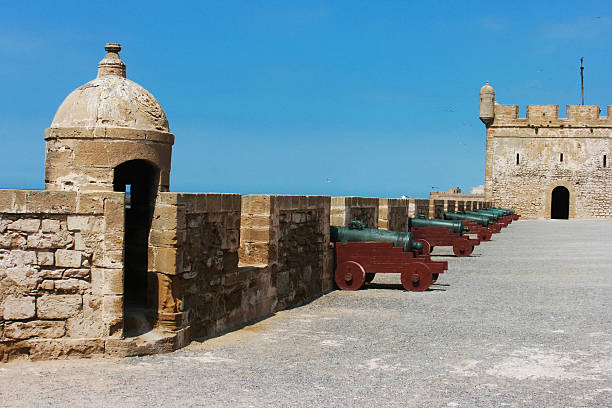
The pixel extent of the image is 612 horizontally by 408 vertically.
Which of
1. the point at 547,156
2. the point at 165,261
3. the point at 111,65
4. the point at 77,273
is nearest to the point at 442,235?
the point at 111,65

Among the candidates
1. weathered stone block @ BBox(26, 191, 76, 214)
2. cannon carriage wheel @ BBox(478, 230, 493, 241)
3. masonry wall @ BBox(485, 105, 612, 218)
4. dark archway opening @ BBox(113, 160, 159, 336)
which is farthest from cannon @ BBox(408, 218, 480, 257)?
masonry wall @ BBox(485, 105, 612, 218)

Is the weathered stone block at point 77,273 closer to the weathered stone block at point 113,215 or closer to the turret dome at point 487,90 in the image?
the weathered stone block at point 113,215

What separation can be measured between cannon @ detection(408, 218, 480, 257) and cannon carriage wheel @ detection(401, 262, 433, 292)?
16.1 feet

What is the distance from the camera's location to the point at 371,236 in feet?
32.0

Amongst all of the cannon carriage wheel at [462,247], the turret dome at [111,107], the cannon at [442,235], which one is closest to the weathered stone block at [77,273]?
the turret dome at [111,107]

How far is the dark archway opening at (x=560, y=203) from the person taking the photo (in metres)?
40.0

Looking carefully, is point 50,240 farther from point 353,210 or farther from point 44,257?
point 353,210

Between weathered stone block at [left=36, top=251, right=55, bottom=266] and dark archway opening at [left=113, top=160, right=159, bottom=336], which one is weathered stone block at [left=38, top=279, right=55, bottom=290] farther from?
dark archway opening at [left=113, top=160, right=159, bottom=336]

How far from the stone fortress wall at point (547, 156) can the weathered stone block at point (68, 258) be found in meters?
33.3

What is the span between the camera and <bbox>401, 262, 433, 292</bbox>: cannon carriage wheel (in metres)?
9.43

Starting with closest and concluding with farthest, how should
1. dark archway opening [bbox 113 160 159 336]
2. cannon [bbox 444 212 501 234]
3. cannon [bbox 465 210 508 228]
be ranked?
dark archway opening [bbox 113 160 159 336]
cannon [bbox 444 212 501 234]
cannon [bbox 465 210 508 228]

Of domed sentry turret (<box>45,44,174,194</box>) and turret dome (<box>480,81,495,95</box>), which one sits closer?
domed sentry turret (<box>45,44,174,194</box>)

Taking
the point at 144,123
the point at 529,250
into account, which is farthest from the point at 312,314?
the point at 529,250

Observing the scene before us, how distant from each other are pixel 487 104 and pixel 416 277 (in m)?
28.8
